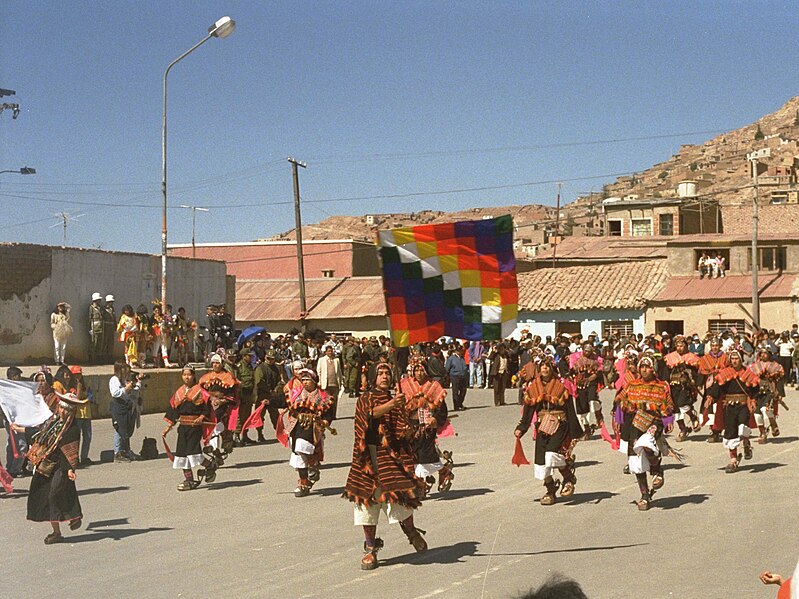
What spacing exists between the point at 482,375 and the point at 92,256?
12.0 meters

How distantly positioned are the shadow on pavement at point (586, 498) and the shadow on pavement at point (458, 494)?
3.48ft

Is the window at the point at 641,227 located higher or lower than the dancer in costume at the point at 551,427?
higher

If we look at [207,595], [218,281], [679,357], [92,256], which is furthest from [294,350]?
[207,595]

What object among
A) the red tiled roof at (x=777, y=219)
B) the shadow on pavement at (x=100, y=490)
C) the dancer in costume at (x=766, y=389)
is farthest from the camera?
the red tiled roof at (x=777, y=219)

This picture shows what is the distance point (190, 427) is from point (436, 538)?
5.15 m

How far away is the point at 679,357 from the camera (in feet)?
67.6

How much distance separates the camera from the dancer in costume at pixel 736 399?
16203 millimetres

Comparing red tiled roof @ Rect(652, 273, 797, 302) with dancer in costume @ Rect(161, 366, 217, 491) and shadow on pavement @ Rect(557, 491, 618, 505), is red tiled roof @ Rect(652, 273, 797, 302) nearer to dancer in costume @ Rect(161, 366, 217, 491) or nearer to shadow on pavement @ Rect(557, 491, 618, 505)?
shadow on pavement @ Rect(557, 491, 618, 505)

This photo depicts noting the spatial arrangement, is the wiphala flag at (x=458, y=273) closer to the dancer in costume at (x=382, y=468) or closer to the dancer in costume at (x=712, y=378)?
the dancer in costume at (x=382, y=468)

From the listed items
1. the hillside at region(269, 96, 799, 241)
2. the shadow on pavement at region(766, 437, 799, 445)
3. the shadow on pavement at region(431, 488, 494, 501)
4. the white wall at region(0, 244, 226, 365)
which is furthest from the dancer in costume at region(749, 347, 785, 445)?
the hillside at region(269, 96, 799, 241)

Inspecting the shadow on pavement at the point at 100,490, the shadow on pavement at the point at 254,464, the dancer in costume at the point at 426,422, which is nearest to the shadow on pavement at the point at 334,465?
the shadow on pavement at the point at 254,464

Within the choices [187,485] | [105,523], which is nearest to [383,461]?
[105,523]

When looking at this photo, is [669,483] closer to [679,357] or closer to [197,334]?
[679,357]

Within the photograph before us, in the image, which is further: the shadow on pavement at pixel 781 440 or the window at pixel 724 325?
the window at pixel 724 325
